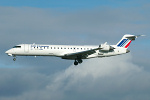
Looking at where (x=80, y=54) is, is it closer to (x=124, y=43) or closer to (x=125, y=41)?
(x=124, y=43)

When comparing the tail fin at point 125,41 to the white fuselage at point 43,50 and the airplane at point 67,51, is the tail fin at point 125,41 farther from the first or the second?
the white fuselage at point 43,50

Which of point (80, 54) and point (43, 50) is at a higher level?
point (43, 50)

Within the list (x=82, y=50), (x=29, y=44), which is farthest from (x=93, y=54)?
(x=29, y=44)

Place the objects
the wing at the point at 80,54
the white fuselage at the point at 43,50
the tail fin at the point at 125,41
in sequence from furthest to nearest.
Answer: the tail fin at the point at 125,41 → the white fuselage at the point at 43,50 → the wing at the point at 80,54

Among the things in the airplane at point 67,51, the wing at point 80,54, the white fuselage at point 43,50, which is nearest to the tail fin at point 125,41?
the airplane at point 67,51

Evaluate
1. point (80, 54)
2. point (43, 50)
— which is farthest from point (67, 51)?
point (43, 50)

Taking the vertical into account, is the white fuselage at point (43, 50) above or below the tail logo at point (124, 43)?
below

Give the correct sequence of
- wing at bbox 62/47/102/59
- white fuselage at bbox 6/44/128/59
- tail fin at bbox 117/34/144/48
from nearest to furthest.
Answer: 1. wing at bbox 62/47/102/59
2. white fuselage at bbox 6/44/128/59
3. tail fin at bbox 117/34/144/48

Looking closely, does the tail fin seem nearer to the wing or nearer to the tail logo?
the tail logo

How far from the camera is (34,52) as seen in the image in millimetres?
68188

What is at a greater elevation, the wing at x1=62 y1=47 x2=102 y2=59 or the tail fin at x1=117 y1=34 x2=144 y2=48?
the tail fin at x1=117 y1=34 x2=144 y2=48

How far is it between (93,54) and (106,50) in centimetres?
259

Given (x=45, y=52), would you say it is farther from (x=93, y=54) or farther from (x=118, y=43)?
(x=118, y=43)

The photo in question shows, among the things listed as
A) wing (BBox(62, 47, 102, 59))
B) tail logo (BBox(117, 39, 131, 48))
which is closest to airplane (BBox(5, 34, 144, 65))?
wing (BBox(62, 47, 102, 59))
